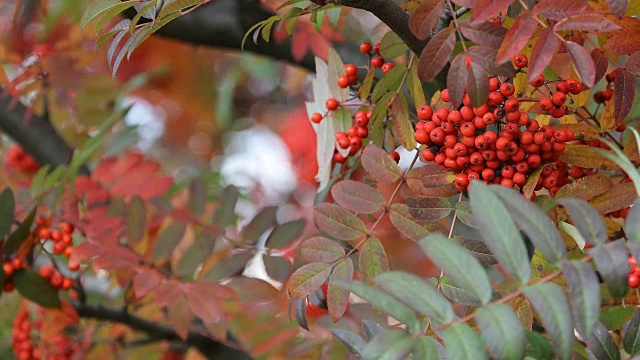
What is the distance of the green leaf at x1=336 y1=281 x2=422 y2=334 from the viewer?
0.44 m

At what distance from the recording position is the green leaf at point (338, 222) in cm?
66

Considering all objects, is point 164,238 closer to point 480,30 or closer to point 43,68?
point 43,68

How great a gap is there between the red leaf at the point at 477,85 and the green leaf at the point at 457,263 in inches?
5.2

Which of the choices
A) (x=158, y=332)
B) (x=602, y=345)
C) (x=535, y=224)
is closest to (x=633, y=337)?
(x=602, y=345)

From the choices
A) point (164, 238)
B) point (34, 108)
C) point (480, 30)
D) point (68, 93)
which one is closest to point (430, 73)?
point (480, 30)

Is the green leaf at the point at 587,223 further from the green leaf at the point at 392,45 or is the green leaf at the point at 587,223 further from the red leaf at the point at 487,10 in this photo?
the green leaf at the point at 392,45

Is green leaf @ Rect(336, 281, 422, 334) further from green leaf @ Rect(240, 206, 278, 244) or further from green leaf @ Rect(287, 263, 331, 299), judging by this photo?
green leaf @ Rect(240, 206, 278, 244)

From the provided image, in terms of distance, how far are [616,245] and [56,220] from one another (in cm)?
80

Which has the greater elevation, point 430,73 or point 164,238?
point 430,73

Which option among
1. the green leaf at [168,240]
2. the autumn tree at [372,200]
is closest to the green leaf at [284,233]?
the autumn tree at [372,200]

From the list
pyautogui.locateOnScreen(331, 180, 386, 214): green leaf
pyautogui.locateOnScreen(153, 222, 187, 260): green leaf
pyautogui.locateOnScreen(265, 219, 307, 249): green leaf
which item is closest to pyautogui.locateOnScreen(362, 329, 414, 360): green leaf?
pyautogui.locateOnScreen(331, 180, 386, 214): green leaf

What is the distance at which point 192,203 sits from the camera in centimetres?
112

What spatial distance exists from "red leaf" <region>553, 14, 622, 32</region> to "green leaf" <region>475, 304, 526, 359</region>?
194 mm

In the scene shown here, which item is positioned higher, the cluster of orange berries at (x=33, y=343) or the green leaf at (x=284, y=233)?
the green leaf at (x=284, y=233)
